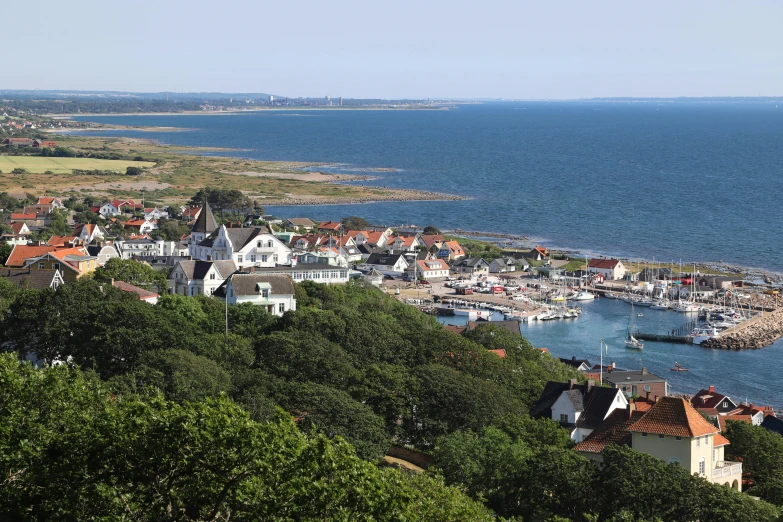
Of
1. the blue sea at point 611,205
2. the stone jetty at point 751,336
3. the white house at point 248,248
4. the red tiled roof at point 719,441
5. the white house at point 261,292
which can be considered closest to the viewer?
the red tiled roof at point 719,441

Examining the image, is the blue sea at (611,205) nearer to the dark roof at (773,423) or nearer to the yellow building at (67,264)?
the dark roof at (773,423)

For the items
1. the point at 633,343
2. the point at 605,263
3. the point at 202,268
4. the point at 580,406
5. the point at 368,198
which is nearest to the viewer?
the point at 580,406

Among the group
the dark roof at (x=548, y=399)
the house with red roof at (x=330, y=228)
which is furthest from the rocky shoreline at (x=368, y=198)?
the dark roof at (x=548, y=399)

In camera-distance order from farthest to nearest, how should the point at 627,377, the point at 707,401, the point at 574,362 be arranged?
the point at 574,362 → the point at 627,377 → the point at 707,401

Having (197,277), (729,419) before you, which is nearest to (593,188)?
(197,277)

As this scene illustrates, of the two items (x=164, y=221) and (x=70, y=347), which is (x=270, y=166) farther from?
(x=70, y=347)

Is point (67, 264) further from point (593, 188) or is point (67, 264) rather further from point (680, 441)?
point (593, 188)

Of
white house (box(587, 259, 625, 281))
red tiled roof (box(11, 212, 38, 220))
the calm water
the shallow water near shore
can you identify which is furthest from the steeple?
the calm water

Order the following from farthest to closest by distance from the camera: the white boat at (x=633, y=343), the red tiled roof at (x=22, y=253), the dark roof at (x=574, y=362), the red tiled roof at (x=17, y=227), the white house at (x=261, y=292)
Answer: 1. the red tiled roof at (x=17, y=227)
2. the white boat at (x=633, y=343)
3. the red tiled roof at (x=22, y=253)
4. the dark roof at (x=574, y=362)
5. the white house at (x=261, y=292)
